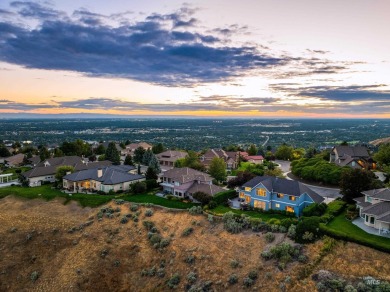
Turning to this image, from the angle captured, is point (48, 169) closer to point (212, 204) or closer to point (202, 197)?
point (202, 197)

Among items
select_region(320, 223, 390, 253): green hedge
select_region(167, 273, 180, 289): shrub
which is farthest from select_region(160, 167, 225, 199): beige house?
select_region(320, 223, 390, 253): green hedge

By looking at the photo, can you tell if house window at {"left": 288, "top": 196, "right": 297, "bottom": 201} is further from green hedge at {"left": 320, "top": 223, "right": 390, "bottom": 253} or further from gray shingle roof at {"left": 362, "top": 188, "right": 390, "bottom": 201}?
gray shingle roof at {"left": 362, "top": 188, "right": 390, "bottom": 201}

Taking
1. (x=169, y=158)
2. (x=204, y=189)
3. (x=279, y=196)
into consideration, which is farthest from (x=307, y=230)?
(x=169, y=158)

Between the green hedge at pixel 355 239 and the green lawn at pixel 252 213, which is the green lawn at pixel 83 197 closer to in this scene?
the green lawn at pixel 252 213

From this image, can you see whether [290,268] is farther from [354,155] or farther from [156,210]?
[354,155]

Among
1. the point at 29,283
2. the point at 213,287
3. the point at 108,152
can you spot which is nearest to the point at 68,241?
the point at 29,283

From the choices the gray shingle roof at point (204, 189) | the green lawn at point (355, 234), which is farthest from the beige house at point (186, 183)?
the green lawn at point (355, 234)
